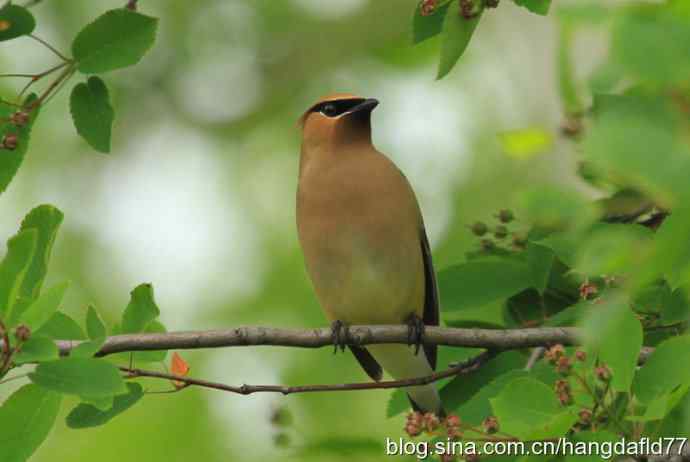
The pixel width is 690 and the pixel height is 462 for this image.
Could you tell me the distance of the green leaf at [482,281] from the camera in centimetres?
367

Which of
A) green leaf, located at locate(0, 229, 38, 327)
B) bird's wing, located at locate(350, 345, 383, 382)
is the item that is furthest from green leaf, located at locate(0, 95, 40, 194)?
bird's wing, located at locate(350, 345, 383, 382)

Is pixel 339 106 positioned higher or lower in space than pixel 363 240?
higher

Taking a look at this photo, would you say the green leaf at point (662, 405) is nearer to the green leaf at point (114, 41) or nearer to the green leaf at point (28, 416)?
the green leaf at point (28, 416)

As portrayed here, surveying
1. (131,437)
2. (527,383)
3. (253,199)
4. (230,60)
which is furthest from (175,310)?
(527,383)

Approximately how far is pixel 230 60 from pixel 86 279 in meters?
2.58

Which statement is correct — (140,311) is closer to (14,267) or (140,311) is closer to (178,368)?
(178,368)

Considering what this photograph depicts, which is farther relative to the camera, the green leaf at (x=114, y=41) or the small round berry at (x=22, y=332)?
the green leaf at (x=114, y=41)

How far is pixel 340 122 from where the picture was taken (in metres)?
5.04

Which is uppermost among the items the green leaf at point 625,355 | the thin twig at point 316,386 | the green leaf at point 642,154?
the green leaf at point 642,154

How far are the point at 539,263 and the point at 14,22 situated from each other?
1.68 m

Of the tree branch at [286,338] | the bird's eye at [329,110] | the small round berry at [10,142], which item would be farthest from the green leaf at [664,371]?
the bird's eye at [329,110]

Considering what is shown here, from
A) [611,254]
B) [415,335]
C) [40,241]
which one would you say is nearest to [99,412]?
[40,241]

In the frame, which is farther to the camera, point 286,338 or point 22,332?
point 286,338

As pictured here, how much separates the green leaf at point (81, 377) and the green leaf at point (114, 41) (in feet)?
2.55
